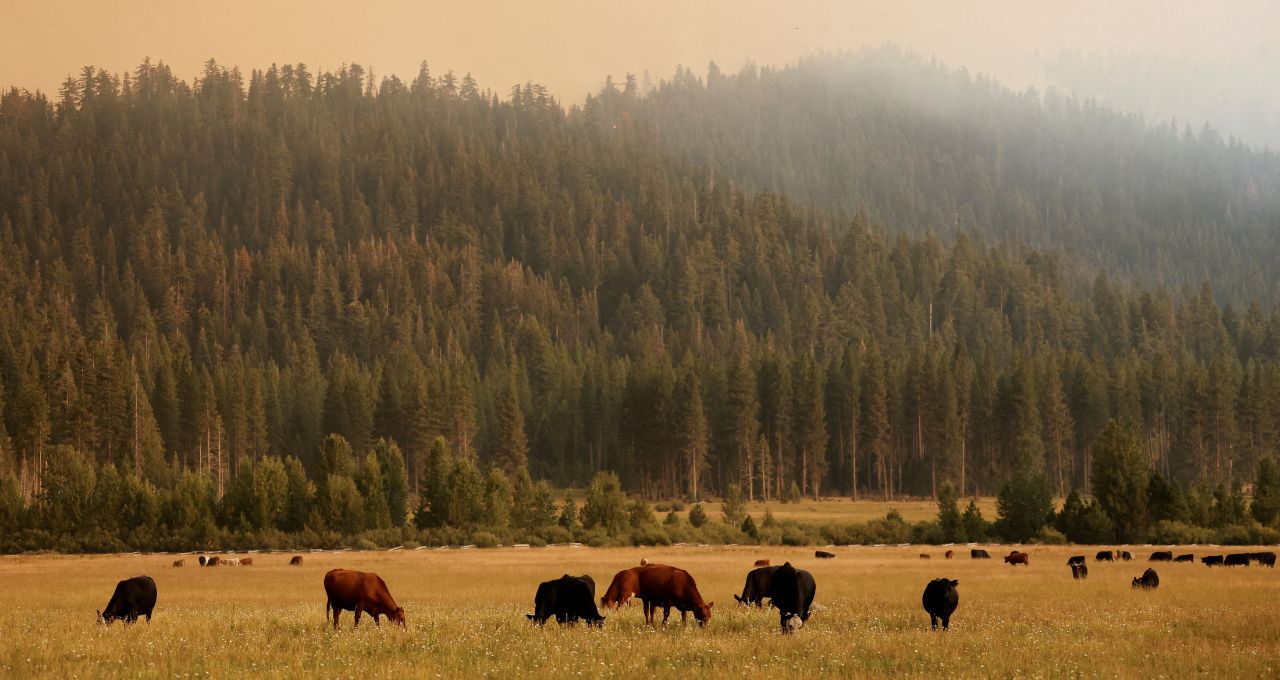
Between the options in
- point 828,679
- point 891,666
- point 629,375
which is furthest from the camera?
point 629,375

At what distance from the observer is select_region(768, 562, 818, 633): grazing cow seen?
29.5 metres

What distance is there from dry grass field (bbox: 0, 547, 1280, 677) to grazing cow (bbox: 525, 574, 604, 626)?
743 mm

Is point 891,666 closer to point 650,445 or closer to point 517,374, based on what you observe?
point 650,445

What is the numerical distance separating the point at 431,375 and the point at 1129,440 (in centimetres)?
9773

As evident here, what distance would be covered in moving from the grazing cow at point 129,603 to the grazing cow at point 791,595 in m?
15.5

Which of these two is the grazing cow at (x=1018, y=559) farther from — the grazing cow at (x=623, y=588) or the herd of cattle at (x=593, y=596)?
the grazing cow at (x=623, y=588)

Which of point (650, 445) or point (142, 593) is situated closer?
point (142, 593)

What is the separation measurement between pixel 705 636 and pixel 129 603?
14.7 meters

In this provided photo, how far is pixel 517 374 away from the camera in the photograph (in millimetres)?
182625

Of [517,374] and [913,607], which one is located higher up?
[517,374]

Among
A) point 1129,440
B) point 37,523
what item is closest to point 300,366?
point 37,523

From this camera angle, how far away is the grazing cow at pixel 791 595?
2948 centimetres

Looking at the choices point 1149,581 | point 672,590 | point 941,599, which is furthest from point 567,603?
point 1149,581

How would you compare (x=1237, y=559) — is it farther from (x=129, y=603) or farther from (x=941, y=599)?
(x=129, y=603)
